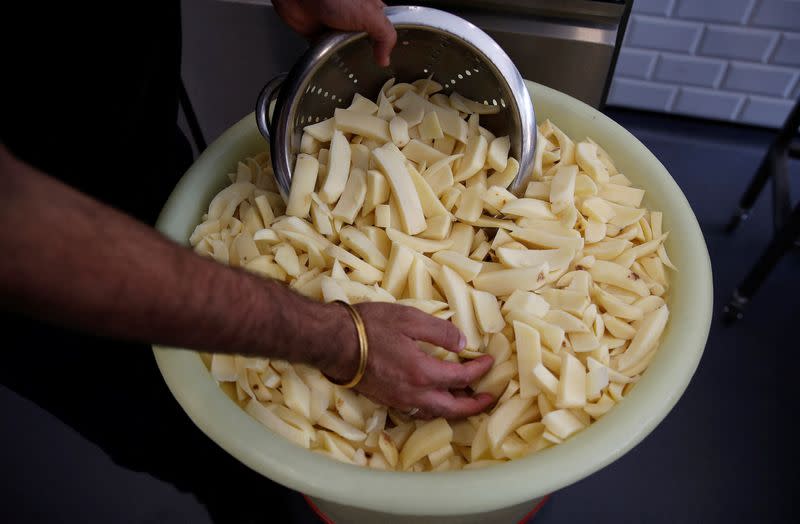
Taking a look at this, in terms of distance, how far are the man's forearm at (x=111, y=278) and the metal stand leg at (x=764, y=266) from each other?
93cm

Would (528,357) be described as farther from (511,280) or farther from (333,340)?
(333,340)

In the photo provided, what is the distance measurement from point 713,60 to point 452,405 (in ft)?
3.68

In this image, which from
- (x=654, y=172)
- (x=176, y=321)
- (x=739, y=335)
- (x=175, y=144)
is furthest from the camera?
(x=739, y=335)

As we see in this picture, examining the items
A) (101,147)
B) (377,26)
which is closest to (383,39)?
(377,26)

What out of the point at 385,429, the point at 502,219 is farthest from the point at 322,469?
the point at 502,219

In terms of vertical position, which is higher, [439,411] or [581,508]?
[439,411]

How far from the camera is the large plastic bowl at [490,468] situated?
54cm

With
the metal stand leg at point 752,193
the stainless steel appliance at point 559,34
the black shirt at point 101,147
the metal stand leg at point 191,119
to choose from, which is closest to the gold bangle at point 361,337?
the black shirt at point 101,147

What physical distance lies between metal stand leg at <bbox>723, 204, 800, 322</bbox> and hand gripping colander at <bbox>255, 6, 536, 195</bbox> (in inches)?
22.0

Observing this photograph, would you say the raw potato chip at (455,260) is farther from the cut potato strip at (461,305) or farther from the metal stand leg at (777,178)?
the metal stand leg at (777,178)

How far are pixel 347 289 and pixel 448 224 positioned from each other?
0.47 ft

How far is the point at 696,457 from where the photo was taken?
99 centimetres

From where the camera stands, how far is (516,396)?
24.4 inches

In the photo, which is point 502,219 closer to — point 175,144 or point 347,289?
point 347,289
